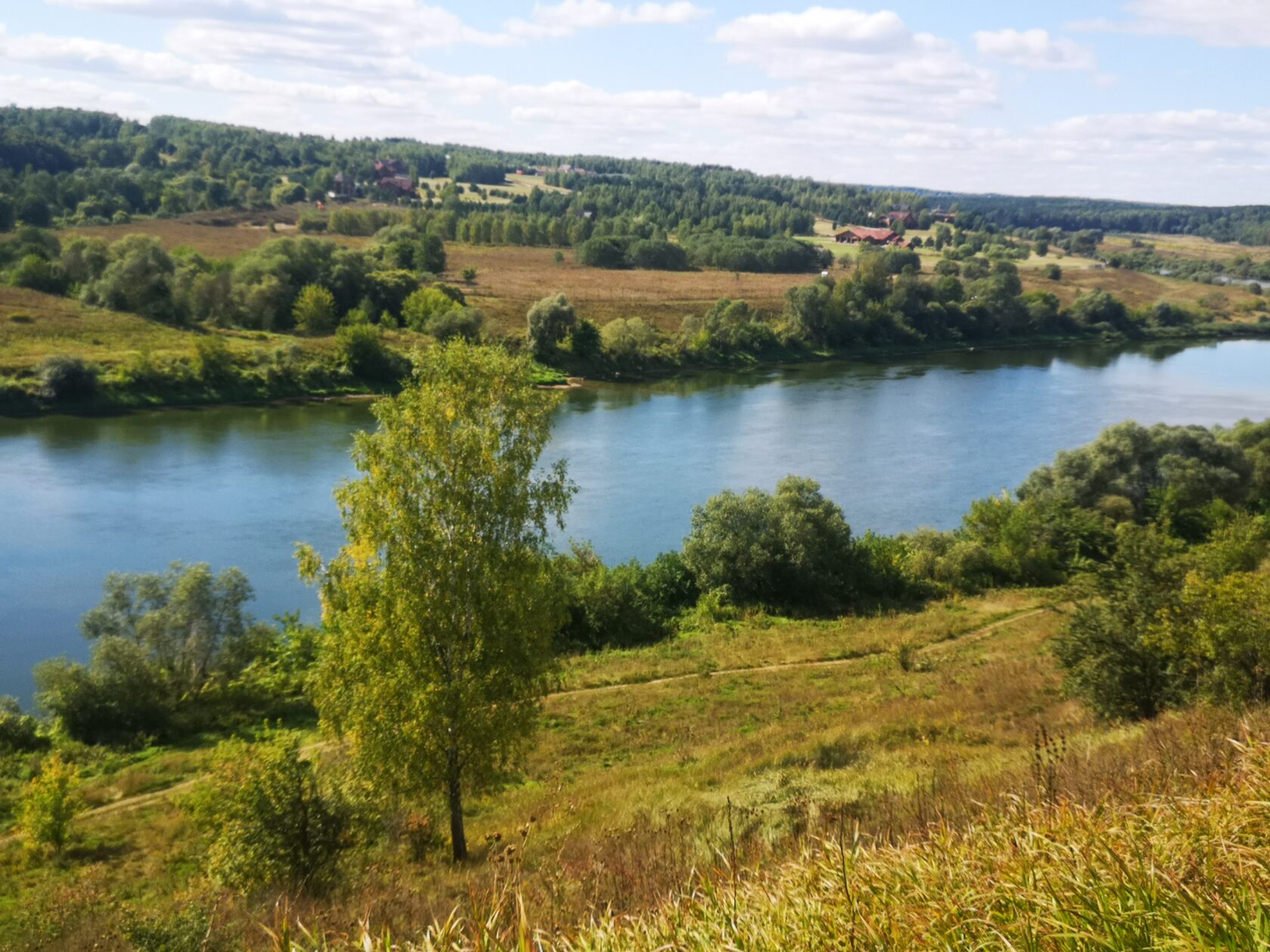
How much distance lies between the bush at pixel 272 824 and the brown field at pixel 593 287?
40.7m

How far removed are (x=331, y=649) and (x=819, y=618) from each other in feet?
43.4

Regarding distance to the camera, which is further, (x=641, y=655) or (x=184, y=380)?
(x=184, y=380)

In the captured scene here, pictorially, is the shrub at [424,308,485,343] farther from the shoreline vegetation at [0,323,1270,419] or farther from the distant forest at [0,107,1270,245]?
the distant forest at [0,107,1270,245]

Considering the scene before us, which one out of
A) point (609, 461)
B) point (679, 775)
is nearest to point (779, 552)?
point (679, 775)

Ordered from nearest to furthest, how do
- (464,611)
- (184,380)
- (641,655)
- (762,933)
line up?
(762,933) < (464,611) < (641,655) < (184,380)

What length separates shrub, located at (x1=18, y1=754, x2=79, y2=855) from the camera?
966cm

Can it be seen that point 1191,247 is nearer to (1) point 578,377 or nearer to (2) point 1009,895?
(1) point 578,377

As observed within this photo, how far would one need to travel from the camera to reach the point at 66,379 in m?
35.5

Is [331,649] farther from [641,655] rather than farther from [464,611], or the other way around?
[641,655]

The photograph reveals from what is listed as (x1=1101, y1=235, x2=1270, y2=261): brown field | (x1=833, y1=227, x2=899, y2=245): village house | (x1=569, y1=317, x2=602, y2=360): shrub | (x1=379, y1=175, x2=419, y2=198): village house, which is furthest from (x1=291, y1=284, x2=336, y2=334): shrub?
(x1=1101, y1=235, x2=1270, y2=261): brown field

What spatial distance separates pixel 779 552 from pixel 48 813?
1419 cm

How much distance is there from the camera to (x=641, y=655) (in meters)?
17.2

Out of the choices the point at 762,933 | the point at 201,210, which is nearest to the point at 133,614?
the point at 762,933

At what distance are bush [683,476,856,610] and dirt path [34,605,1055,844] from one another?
3379 mm
